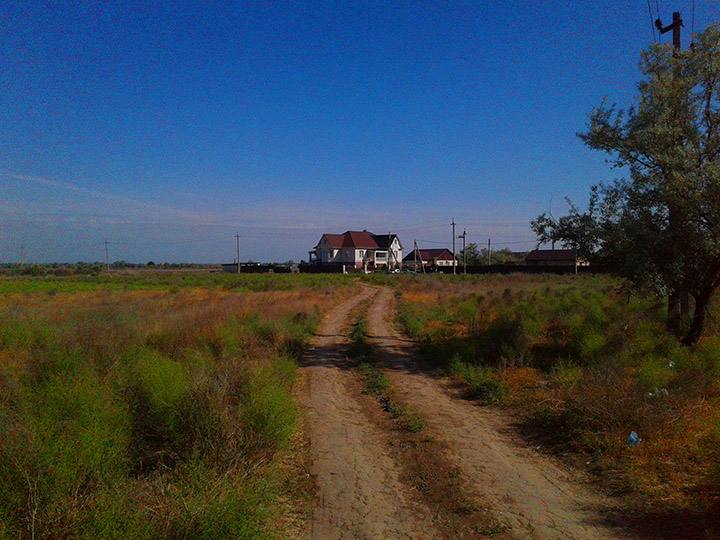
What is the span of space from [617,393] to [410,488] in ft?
11.7

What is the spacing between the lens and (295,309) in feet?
67.3

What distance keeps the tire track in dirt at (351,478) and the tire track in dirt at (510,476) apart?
0.87 metres

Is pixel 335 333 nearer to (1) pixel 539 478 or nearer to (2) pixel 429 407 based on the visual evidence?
(2) pixel 429 407

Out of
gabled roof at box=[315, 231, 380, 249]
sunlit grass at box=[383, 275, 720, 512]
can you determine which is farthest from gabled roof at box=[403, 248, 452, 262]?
sunlit grass at box=[383, 275, 720, 512]

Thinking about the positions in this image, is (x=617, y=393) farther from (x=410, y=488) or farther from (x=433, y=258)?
(x=433, y=258)

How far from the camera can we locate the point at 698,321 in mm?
11281

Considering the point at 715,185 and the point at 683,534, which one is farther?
the point at 715,185

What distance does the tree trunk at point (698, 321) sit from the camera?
11.2 meters

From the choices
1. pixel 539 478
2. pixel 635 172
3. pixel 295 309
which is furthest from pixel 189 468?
pixel 295 309

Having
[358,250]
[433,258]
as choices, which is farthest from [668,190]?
[433,258]

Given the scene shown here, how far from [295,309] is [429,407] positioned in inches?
498

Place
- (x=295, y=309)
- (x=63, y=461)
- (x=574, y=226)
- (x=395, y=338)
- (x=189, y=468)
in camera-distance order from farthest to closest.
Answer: (x=295, y=309) → (x=395, y=338) → (x=574, y=226) → (x=189, y=468) → (x=63, y=461)

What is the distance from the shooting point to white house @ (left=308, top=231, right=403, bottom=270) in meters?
89.3

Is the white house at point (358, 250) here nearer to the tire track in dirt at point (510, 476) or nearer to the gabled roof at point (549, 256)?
the gabled roof at point (549, 256)
